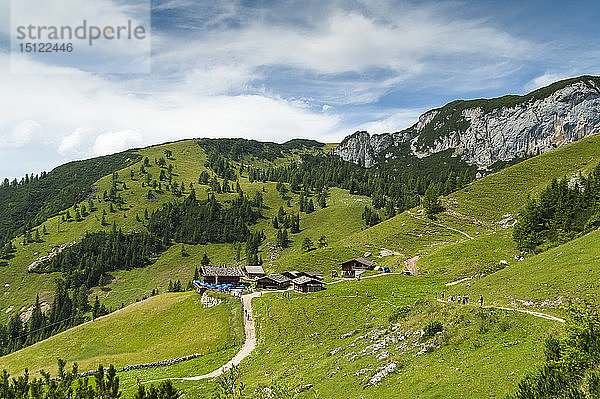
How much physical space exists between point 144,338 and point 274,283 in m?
36.8

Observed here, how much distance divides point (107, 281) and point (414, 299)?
192 metres

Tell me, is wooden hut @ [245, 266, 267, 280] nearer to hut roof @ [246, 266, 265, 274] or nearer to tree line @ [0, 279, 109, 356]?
hut roof @ [246, 266, 265, 274]

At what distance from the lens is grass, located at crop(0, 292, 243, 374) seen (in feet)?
230

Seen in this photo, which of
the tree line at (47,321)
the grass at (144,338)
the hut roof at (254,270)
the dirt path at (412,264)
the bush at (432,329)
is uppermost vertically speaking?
the bush at (432,329)

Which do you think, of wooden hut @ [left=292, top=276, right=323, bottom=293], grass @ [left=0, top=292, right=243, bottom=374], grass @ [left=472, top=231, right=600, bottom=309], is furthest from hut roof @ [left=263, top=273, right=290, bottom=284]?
grass @ [left=472, top=231, right=600, bottom=309]

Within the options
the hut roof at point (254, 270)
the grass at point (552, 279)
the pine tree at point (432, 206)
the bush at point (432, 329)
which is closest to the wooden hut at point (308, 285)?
the hut roof at point (254, 270)

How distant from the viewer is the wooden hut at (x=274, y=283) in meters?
100

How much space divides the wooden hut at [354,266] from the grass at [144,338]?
128 ft

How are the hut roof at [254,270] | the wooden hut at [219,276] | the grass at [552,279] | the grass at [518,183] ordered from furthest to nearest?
the grass at [518,183] → the hut roof at [254,270] → the wooden hut at [219,276] → the grass at [552,279]

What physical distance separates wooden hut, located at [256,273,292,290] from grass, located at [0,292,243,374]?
15854 millimetres

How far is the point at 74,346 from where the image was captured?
79625mm

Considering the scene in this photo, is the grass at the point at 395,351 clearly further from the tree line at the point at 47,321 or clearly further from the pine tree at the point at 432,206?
the tree line at the point at 47,321

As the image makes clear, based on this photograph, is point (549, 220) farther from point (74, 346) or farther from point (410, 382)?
point (74, 346)

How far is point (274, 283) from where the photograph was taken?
102 metres
